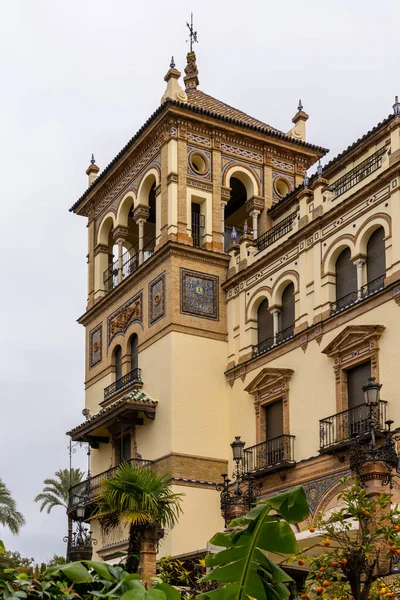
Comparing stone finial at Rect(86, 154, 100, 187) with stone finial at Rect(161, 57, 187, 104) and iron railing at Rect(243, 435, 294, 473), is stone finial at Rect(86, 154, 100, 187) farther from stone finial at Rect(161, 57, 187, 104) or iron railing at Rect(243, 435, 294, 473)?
iron railing at Rect(243, 435, 294, 473)

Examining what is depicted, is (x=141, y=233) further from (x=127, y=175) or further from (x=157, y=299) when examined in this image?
(x=157, y=299)

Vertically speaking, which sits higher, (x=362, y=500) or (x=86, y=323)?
(x=86, y=323)

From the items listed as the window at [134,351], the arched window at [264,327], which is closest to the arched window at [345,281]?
the arched window at [264,327]

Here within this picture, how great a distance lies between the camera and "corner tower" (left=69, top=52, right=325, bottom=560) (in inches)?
1101

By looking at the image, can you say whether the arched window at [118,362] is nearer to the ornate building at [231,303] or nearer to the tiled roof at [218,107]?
the ornate building at [231,303]

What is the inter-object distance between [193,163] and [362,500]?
2277cm

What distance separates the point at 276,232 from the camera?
28438 millimetres

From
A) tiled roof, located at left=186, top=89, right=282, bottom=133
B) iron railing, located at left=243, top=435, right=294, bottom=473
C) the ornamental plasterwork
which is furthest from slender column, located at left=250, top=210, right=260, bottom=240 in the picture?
iron railing, located at left=243, top=435, right=294, bottom=473

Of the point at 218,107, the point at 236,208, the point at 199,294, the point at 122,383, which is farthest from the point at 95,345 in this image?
the point at 218,107

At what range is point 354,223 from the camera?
24.6 m

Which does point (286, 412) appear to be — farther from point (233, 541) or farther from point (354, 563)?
point (233, 541)

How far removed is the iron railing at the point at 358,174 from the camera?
81.0 feet

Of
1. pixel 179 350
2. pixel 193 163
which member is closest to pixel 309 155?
pixel 193 163

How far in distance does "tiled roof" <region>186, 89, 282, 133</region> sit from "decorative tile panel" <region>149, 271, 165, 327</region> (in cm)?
568
